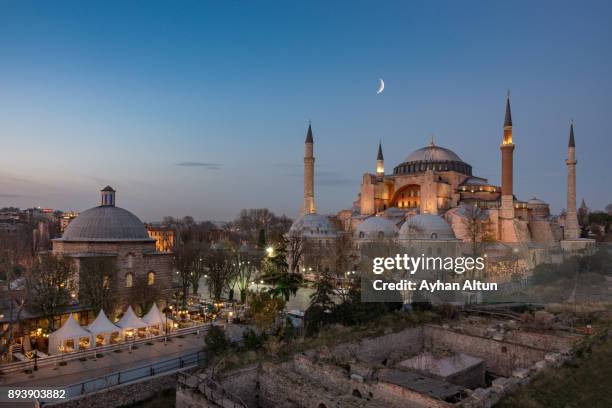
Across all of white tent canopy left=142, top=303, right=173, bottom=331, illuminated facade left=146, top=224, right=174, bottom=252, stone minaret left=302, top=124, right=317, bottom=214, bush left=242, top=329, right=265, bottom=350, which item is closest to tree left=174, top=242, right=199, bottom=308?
A: white tent canopy left=142, top=303, right=173, bottom=331

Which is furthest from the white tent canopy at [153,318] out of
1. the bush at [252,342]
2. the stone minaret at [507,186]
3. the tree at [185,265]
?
the stone minaret at [507,186]

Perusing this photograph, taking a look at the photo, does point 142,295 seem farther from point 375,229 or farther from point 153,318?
point 375,229

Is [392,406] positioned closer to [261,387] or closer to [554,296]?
[261,387]

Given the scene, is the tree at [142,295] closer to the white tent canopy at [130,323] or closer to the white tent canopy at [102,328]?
the white tent canopy at [130,323]

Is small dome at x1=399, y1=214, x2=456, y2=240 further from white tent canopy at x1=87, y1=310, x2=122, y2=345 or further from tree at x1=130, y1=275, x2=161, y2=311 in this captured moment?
white tent canopy at x1=87, y1=310, x2=122, y2=345

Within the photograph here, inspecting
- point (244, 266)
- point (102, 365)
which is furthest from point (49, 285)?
point (244, 266)

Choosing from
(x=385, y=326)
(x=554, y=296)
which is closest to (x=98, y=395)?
(x=385, y=326)
